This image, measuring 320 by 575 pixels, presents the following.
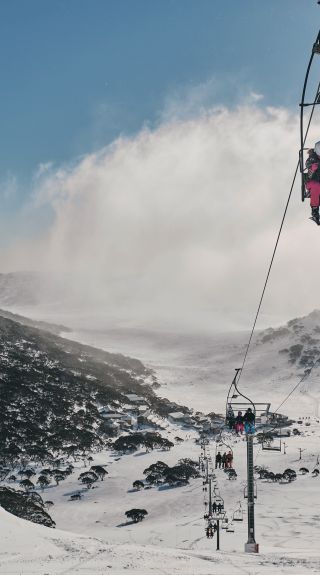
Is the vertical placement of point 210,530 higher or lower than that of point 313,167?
lower

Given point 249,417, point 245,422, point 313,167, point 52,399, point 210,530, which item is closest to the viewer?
point 313,167

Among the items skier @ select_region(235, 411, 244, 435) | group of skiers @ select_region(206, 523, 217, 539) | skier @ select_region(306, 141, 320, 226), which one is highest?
skier @ select_region(306, 141, 320, 226)

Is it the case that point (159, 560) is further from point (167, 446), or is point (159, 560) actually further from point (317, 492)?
point (167, 446)

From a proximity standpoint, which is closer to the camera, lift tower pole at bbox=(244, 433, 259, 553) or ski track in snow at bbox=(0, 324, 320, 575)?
ski track in snow at bbox=(0, 324, 320, 575)

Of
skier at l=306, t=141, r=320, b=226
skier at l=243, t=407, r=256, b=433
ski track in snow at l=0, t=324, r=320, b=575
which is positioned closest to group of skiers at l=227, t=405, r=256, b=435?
skier at l=243, t=407, r=256, b=433

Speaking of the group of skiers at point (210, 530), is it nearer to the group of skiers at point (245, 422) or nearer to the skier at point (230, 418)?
the skier at point (230, 418)

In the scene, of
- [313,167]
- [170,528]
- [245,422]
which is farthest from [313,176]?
[170,528]

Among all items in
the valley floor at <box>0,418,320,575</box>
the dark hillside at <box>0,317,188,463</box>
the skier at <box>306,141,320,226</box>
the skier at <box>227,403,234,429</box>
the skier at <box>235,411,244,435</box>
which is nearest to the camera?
the skier at <box>306,141,320,226</box>

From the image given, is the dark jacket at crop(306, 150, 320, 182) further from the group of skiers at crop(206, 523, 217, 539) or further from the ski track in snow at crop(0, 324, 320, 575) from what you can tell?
the group of skiers at crop(206, 523, 217, 539)

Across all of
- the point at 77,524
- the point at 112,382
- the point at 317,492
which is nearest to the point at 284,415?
the point at 112,382

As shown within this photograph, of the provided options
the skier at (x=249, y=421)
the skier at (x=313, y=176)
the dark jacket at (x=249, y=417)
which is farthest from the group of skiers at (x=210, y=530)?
the skier at (x=313, y=176)

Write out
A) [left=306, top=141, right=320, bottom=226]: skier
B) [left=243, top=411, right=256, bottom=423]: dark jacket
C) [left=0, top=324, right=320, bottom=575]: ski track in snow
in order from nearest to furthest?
[left=306, top=141, right=320, bottom=226]: skier < [left=0, top=324, right=320, bottom=575]: ski track in snow < [left=243, top=411, right=256, bottom=423]: dark jacket

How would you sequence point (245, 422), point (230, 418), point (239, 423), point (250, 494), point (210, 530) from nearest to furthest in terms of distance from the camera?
point (245, 422)
point (239, 423)
point (250, 494)
point (230, 418)
point (210, 530)

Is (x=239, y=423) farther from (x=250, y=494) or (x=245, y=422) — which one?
(x=250, y=494)
